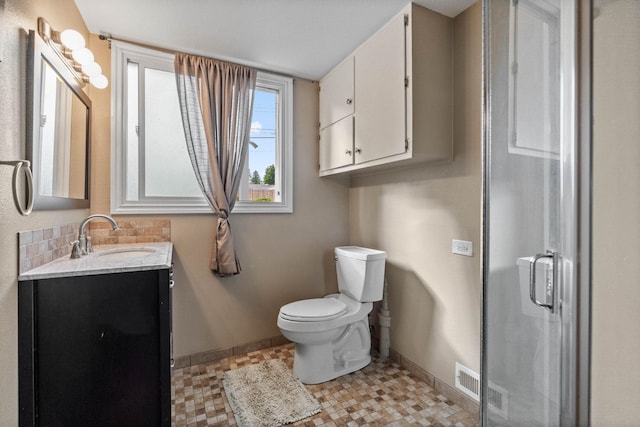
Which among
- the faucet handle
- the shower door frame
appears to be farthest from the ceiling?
the faucet handle

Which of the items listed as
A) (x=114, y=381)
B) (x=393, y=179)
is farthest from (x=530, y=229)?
(x=114, y=381)

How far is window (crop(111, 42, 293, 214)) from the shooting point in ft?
6.52

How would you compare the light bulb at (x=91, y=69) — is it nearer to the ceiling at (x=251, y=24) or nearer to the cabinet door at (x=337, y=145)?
the ceiling at (x=251, y=24)

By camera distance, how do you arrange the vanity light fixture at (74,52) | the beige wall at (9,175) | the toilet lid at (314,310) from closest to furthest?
the beige wall at (9,175) < the vanity light fixture at (74,52) < the toilet lid at (314,310)

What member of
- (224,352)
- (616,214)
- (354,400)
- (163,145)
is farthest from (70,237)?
(616,214)

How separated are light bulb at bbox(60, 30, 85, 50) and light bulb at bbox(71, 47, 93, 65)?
42 millimetres

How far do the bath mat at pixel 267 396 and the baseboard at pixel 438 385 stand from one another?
29.1 inches

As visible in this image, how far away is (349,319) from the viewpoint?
201cm

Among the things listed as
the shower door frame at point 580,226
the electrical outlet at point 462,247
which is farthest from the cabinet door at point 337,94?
the shower door frame at point 580,226

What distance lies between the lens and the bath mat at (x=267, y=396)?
5.25ft

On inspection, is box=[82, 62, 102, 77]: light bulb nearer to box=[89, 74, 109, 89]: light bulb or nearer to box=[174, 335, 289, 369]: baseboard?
box=[89, 74, 109, 89]: light bulb

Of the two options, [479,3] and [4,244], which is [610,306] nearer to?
[479,3]

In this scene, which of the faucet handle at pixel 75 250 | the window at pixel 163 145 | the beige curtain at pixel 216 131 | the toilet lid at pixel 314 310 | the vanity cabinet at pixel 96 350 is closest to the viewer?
the vanity cabinet at pixel 96 350

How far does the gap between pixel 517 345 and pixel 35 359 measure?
5.83ft
